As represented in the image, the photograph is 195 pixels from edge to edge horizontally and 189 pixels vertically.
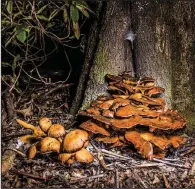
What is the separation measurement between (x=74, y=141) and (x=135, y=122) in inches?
23.8

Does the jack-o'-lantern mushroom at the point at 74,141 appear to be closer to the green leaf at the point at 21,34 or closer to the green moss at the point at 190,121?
the green leaf at the point at 21,34

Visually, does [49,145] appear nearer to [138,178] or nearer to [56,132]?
[56,132]

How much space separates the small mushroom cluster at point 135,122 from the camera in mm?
3025

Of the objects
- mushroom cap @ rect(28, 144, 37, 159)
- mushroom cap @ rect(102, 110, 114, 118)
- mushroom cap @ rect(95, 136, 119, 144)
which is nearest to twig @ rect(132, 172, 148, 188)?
mushroom cap @ rect(95, 136, 119, 144)

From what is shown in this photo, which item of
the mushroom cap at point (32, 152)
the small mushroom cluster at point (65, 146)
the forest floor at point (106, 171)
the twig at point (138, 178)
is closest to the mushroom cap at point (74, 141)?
the small mushroom cluster at point (65, 146)

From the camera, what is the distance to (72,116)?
13.0ft

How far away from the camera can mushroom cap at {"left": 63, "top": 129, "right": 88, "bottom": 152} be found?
9.30 feet

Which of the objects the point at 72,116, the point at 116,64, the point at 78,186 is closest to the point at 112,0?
the point at 116,64

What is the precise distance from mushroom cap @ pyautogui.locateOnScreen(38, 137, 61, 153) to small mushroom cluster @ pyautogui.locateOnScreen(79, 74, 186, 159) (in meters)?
0.34

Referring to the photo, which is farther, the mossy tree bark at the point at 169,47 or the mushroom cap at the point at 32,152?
the mossy tree bark at the point at 169,47

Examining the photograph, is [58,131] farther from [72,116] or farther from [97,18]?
[97,18]

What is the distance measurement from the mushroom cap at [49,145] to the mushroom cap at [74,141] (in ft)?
0.30

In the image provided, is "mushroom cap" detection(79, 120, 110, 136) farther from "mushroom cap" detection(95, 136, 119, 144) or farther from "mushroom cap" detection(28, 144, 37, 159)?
"mushroom cap" detection(28, 144, 37, 159)

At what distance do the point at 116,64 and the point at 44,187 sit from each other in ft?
5.33
